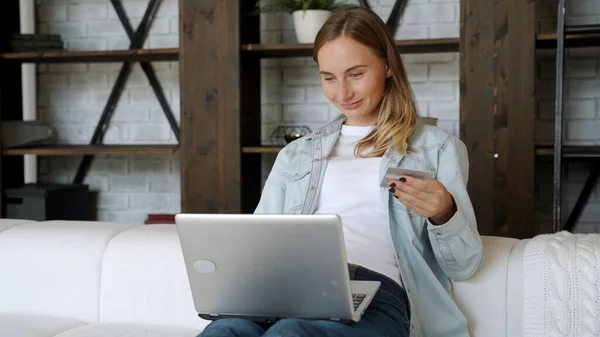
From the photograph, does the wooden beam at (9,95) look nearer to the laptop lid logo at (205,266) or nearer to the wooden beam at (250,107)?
the wooden beam at (250,107)

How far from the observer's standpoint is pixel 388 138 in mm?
1743

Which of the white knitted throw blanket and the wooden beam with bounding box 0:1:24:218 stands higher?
the wooden beam with bounding box 0:1:24:218

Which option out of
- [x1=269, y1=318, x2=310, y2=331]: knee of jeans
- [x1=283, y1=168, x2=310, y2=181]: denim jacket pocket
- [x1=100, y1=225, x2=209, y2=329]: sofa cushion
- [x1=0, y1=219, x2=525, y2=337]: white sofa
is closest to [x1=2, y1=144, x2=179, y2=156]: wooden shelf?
[x1=0, y1=219, x2=525, y2=337]: white sofa

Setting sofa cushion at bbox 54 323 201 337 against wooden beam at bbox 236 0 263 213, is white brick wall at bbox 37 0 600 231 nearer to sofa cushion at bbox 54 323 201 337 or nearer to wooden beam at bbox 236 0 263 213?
wooden beam at bbox 236 0 263 213

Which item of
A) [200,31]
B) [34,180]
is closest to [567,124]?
[200,31]

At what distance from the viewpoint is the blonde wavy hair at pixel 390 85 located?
68.8 inches

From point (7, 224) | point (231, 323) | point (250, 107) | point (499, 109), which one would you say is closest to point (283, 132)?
point (250, 107)

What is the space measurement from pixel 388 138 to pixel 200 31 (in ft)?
5.49

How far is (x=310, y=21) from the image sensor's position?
3.11 m

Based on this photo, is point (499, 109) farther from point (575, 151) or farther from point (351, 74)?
point (351, 74)

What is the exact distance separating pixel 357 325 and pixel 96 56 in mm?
2504

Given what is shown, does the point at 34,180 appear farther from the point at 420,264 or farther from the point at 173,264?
the point at 420,264

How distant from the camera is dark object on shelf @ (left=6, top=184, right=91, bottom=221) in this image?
11.4 ft

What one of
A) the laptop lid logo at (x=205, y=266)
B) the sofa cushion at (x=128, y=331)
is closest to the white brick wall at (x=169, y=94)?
the sofa cushion at (x=128, y=331)
